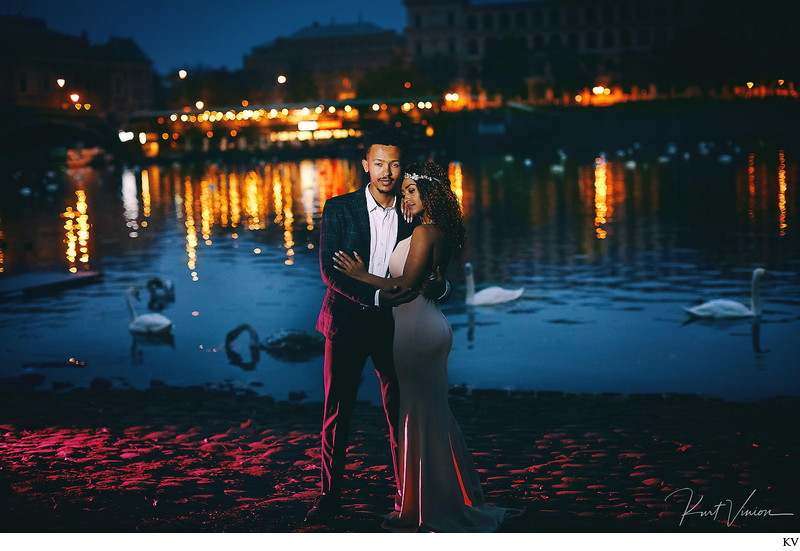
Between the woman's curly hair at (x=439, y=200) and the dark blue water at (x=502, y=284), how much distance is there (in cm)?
35

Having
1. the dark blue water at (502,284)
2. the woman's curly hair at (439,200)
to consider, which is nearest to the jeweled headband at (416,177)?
the woman's curly hair at (439,200)

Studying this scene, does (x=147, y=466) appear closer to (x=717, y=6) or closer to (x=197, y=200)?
(x=197, y=200)

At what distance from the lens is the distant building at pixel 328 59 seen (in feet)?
561

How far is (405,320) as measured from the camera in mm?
5730

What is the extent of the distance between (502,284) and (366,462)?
13.8 meters

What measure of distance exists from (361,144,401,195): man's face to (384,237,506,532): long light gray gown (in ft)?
1.12

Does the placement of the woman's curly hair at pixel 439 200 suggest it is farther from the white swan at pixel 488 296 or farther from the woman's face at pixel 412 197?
the white swan at pixel 488 296

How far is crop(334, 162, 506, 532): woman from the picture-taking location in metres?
5.71

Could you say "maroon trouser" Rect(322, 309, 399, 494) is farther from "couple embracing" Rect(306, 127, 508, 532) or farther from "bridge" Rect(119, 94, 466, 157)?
"bridge" Rect(119, 94, 466, 157)

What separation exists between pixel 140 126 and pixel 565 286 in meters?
105

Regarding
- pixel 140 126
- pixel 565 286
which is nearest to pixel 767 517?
pixel 565 286

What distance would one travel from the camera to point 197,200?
50719 mm
